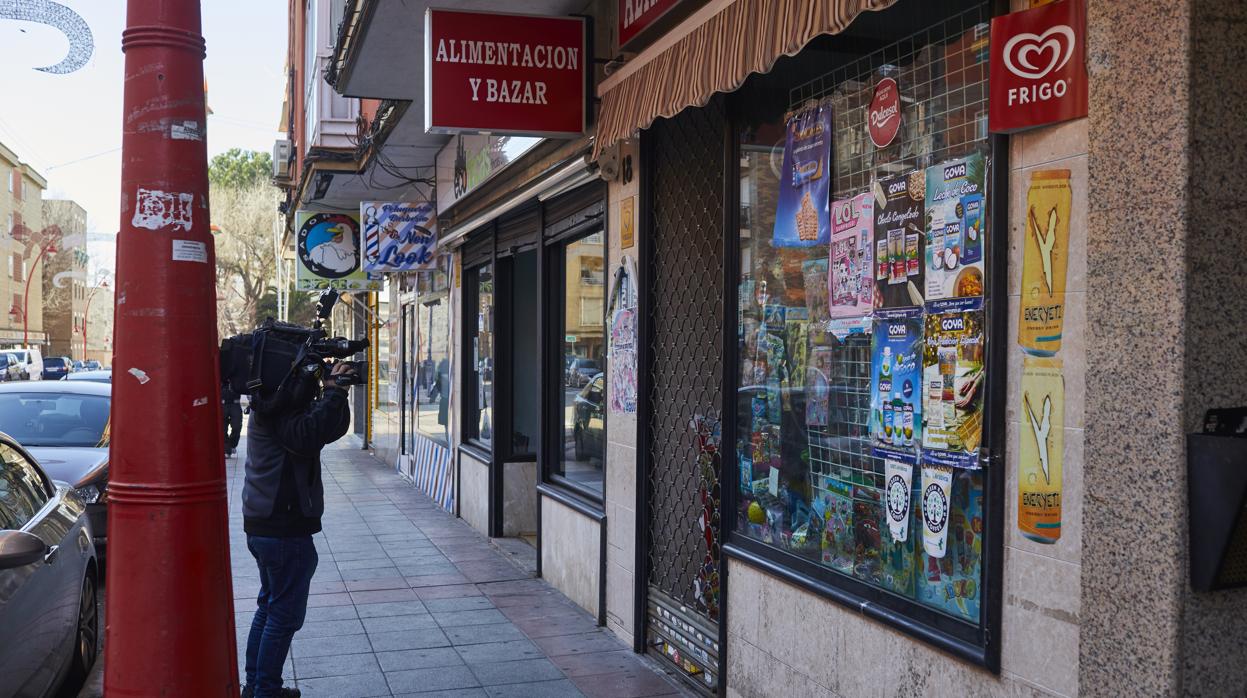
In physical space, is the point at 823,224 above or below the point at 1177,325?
above

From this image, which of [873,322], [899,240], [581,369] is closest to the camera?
[899,240]

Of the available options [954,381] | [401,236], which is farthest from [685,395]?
[401,236]

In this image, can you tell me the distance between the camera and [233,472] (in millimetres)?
17281

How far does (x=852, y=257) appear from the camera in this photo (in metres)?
4.45

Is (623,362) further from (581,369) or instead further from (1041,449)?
(1041,449)

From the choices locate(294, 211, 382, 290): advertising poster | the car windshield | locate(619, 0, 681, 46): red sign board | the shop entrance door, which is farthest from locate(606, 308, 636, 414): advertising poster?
locate(294, 211, 382, 290): advertising poster

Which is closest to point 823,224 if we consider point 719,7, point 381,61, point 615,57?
point 719,7

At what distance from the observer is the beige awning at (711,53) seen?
392 cm

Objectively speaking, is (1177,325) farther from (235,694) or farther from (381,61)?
(381,61)

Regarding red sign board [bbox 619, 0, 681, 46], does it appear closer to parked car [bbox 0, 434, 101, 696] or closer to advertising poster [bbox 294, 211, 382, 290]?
parked car [bbox 0, 434, 101, 696]

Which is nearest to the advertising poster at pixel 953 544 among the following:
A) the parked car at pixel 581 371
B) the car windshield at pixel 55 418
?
the parked car at pixel 581 371

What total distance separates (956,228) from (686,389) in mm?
2552

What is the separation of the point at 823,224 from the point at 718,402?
1318mm

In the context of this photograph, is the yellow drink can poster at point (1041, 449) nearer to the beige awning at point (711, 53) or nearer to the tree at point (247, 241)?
the beige awning at point (711, 53)
